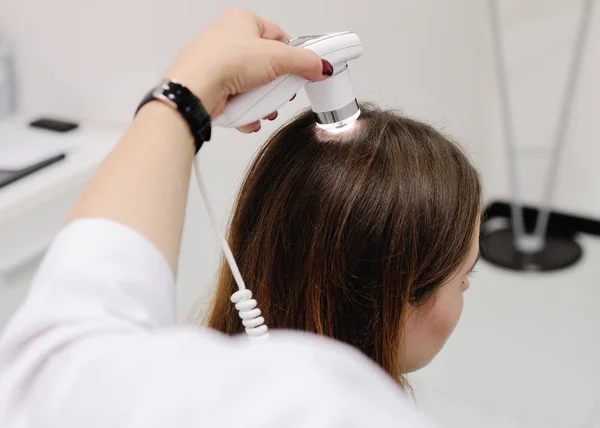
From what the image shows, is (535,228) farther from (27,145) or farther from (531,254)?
(27,145)

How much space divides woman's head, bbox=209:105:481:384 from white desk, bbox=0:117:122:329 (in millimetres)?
539

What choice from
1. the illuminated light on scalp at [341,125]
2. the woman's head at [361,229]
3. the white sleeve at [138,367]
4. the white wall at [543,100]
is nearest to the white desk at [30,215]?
the woman's head at [361,229]

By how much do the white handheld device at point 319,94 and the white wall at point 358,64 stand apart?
2.21ft

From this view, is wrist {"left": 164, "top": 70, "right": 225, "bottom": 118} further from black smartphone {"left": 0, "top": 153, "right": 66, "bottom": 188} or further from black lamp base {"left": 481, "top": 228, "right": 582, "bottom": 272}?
black lamp base {"left": 481, "top": 228, "right": 582, "bottom": 272}

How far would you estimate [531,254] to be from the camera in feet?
8.92

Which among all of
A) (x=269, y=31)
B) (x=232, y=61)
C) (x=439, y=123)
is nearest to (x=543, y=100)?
(x=439, y=123)

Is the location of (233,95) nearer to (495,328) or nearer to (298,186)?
(298,186)

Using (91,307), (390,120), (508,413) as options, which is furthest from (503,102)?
A: (91,307)

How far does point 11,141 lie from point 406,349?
1.00 m

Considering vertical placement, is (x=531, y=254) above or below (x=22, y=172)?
below

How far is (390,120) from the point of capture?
980 mm

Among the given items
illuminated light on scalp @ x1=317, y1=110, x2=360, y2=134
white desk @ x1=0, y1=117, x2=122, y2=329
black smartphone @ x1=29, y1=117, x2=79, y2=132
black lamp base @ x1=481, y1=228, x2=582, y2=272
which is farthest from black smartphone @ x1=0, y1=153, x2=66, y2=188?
black lamp base @ x1=481, y1=228, x2=582, y2=272

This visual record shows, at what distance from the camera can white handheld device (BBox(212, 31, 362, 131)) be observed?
725 millimetres

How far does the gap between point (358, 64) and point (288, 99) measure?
1.35 m
